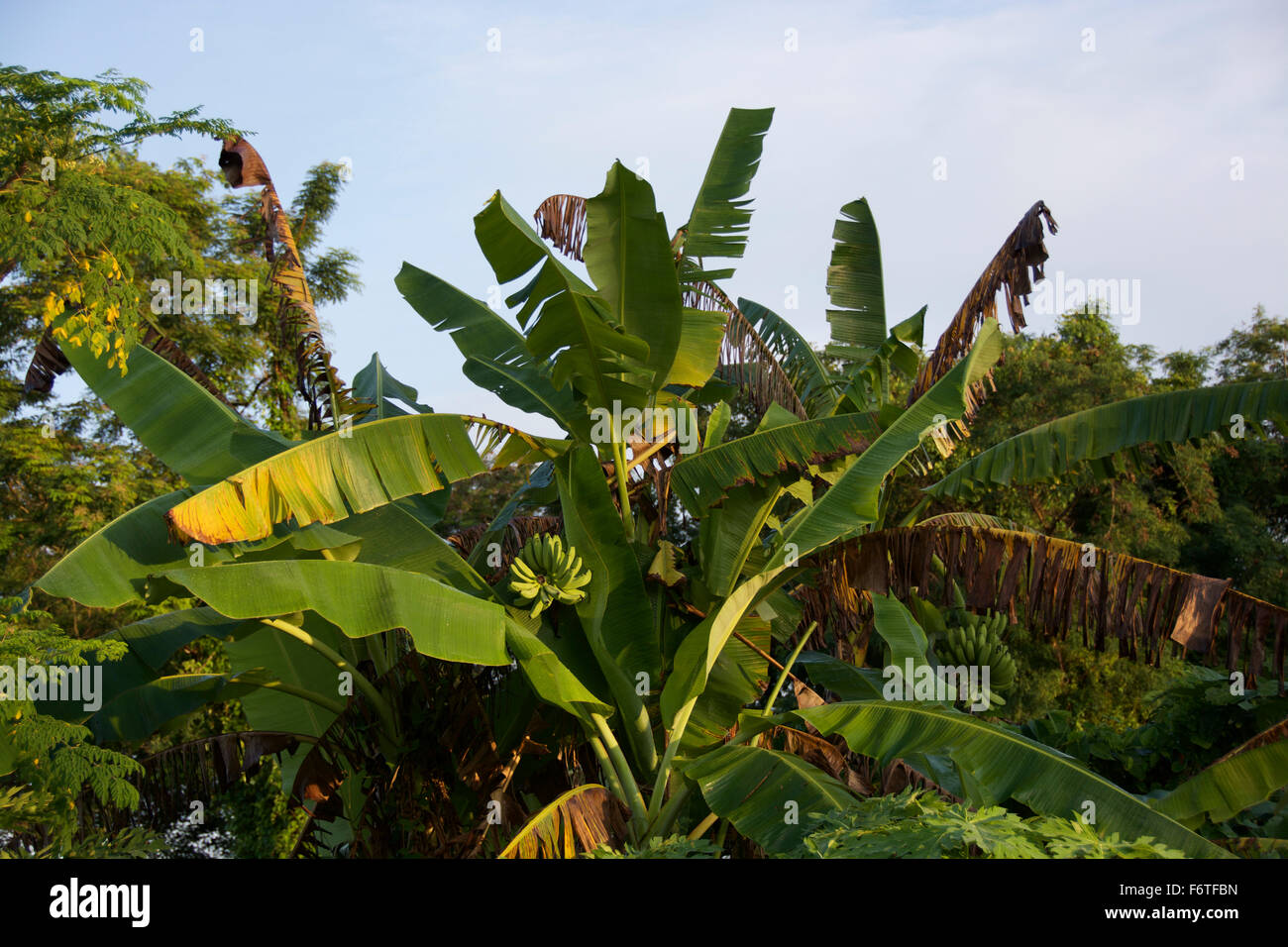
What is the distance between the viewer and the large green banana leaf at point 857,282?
8250 mm

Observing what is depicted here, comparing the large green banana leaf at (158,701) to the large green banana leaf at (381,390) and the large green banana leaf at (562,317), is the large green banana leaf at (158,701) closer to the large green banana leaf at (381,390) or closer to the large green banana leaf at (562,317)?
the large green banana leaf at (381,390)

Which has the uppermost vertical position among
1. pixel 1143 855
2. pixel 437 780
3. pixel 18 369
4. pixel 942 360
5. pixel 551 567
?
pixel 18 369

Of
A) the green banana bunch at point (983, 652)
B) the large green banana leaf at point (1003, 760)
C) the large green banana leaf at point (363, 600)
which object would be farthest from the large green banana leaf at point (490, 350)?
the green banana bunch at point (983, 652)

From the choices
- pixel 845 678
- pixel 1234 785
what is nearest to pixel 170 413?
pixel 845 678

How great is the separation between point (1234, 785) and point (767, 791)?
2452mm

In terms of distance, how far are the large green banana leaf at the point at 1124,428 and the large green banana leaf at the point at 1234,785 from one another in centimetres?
175

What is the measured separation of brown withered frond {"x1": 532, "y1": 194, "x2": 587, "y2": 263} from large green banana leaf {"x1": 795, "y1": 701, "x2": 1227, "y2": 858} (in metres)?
4.15

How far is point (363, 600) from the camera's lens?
4867 millimetres

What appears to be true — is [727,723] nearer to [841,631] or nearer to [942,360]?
[841,631]
